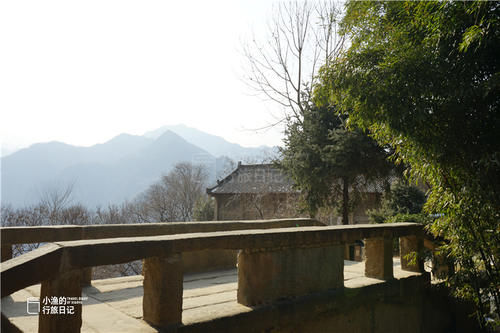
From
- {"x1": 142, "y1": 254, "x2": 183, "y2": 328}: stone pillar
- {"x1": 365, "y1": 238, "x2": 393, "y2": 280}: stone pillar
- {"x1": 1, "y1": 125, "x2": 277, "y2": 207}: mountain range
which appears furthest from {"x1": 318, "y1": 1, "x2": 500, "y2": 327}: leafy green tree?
{"x1": 1, "y1": 125, "x2": 277, "y2": 207}: mountain range

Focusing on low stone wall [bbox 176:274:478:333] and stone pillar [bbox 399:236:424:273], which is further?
stone pillar [bbox 399:236:424:273]

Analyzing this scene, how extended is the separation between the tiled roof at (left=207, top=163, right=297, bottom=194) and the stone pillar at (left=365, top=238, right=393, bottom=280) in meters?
17.0

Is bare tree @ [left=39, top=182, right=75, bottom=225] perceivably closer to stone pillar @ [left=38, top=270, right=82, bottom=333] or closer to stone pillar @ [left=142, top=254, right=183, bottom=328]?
stone pillar @ [left=142, top=254, right=183, bottom=328]

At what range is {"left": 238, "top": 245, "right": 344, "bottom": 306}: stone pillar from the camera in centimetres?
341

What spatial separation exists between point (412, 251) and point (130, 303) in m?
3.94

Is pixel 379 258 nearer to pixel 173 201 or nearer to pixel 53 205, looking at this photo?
pixel 53 205

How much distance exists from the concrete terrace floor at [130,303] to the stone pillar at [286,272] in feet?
0.69

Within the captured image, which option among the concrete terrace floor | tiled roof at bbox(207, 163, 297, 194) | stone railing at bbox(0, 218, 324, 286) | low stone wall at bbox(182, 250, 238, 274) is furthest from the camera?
tiled roof at bbox(207, 163, 297, 194)

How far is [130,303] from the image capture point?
11.7 feet

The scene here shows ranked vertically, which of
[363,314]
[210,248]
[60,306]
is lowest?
[363,314]

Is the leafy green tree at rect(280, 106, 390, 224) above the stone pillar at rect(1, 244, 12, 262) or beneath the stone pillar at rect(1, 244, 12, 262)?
above

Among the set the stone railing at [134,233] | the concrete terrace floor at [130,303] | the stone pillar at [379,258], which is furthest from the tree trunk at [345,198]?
the stone pillar at [379,258]

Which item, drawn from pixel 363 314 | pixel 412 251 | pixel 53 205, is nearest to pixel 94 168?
pixel 53 205

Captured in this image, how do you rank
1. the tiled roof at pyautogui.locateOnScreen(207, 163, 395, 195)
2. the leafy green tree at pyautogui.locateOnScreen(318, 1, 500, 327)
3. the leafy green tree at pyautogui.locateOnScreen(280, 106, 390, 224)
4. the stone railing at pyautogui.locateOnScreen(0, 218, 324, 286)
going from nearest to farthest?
the leafy green tree at pyautogui.locateOnScreen(318, 1, 500, 327) → the stone railing at pyautogui.locateOnScreen(0, 218, 324, 286) → the leafy green tree at pyautogui.locateOnScreen(280, 106, 390, 224) → the tiled roof at pyautogui.locateOnScreen(207, 163, 395, 195)
